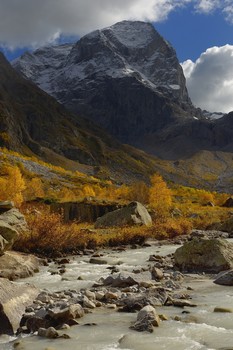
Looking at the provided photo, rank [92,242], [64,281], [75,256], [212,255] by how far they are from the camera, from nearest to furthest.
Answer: [64,281] < [212,255] < [75,256] < [92,242]

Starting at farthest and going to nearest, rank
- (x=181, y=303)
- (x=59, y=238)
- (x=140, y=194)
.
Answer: (x=140, y=194) < (x=59, y=238) < (x=181, y=303)

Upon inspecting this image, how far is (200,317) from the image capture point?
41.6ft

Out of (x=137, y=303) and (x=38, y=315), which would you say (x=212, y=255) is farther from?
(x=38, y=315)

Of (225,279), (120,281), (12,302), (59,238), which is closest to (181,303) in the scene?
(120,281)

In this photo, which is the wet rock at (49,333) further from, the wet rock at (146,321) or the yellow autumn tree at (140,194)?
the yellow autumn tree at (140,194)

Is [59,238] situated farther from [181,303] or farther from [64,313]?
[64,313]

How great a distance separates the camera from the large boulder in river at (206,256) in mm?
21938

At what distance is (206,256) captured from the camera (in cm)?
2261

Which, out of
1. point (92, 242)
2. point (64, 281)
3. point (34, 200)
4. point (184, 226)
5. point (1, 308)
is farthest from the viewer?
point (34, 200)

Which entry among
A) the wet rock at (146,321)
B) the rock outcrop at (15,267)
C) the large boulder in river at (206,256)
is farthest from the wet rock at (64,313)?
the large boulder in river at (206,256)

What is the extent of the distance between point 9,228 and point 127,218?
2355 cm

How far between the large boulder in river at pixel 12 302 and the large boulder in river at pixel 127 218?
30.4 metres

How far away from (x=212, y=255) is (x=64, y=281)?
815 centimetres

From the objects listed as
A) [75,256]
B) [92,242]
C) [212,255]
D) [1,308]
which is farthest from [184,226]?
[1,308]
